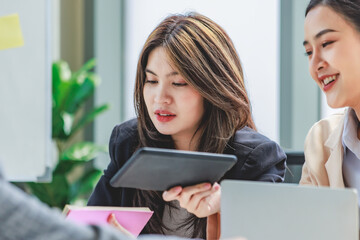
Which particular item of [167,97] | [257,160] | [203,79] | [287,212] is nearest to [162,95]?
[167,97]

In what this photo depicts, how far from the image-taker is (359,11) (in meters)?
1.28

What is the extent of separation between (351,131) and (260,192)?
0.58 metres

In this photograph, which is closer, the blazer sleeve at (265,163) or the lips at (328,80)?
the lips at (328,80)

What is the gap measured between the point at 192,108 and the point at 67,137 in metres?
2.41

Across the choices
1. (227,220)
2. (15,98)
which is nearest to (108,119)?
(15,98)

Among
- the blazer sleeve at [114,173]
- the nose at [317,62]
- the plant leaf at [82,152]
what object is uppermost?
the nose at [317,62]

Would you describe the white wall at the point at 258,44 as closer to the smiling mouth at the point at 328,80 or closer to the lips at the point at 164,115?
the lips at the point at 164,115

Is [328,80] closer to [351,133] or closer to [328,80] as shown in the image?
[328,80]

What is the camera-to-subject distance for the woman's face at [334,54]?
1.27m

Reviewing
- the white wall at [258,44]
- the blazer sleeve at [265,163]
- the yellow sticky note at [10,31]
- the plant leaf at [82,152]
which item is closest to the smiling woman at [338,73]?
the blazer sleeve at [265,163]

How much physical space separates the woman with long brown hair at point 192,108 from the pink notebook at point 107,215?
0.33 meters

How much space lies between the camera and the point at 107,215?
1.20 m

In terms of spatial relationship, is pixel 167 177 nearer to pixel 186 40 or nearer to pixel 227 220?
pixel 227 220

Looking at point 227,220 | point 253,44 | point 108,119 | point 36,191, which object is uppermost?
point 253,44
